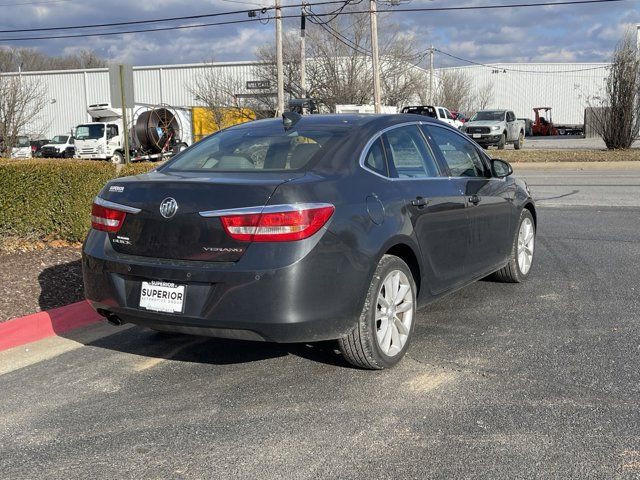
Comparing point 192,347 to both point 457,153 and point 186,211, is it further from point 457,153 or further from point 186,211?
point 457,153

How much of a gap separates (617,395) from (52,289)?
16.1ft

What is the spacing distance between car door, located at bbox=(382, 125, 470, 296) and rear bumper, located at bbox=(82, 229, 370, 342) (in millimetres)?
838

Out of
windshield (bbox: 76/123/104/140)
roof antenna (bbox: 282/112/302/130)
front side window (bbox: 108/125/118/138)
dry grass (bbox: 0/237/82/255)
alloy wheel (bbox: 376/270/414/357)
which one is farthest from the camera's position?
front side window (bbox: 108/125/118/138)

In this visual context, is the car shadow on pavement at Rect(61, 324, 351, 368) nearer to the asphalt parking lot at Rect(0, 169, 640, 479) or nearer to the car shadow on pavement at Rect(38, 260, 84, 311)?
the asphalt parking lot at Rect(0, 169, 640, 479)

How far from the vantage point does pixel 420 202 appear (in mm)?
4637

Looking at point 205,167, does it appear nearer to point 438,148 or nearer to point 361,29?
point 438,148

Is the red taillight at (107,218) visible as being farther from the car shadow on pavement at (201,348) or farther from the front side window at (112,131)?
the front side window at (112,131)

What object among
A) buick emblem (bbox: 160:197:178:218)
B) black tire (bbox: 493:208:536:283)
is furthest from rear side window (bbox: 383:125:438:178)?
black tire (bbox: 493:208:536:283)

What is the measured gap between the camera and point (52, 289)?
6.37m

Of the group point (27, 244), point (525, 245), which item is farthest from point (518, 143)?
point (27, 244)

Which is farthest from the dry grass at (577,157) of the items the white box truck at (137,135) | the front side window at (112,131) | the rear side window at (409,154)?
the rear side window at (409,154)

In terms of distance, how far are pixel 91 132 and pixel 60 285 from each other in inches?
1106

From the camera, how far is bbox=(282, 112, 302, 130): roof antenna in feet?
16.0

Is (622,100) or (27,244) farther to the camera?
(622,100)
